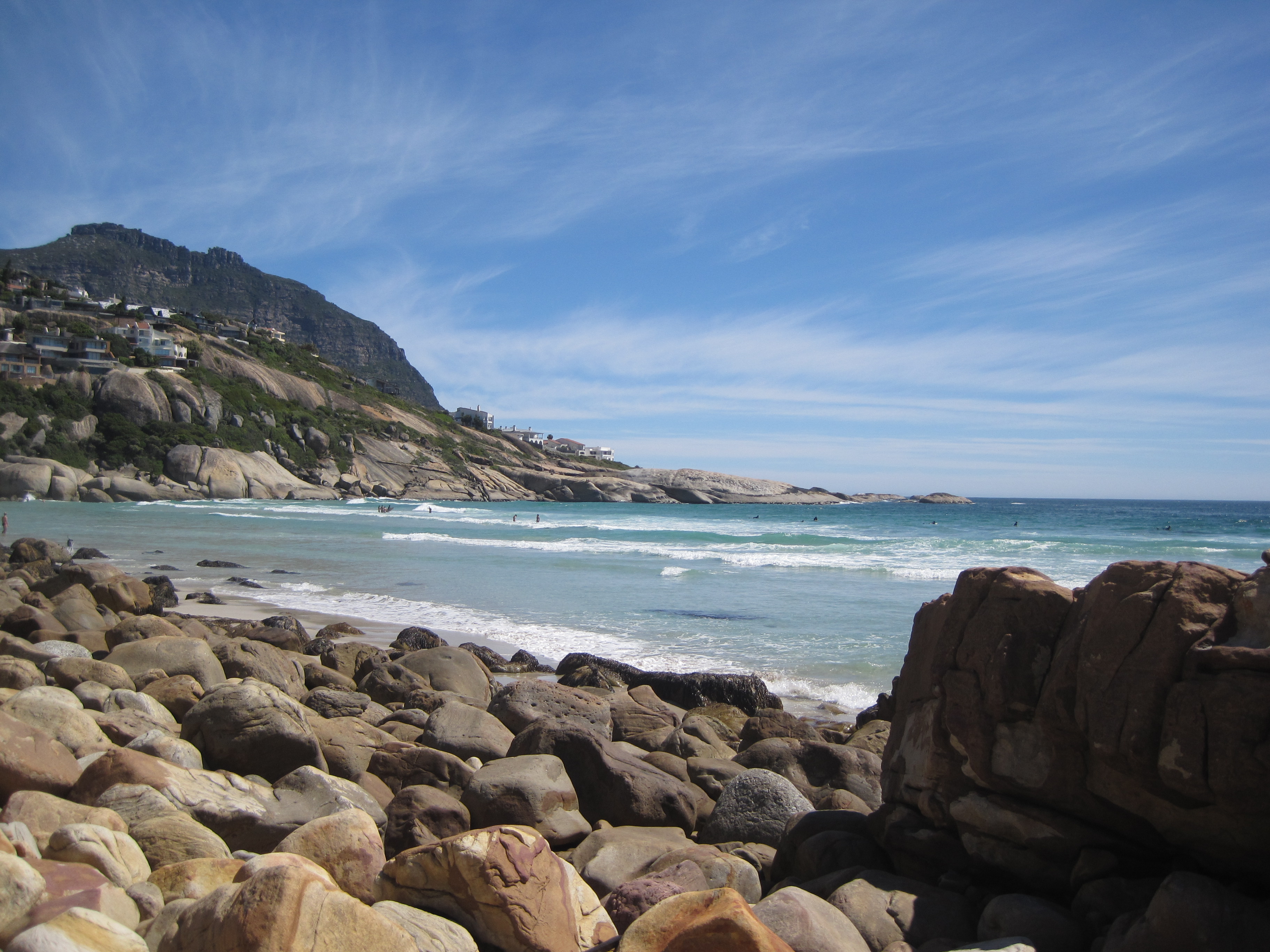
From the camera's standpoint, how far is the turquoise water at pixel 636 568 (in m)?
13.6

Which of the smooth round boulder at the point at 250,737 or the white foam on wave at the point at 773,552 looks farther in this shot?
the white foam on wave at the point at 773,552

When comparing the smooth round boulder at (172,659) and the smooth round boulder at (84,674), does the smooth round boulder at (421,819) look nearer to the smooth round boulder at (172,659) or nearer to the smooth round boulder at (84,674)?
the smooth round boulder at (84,674)

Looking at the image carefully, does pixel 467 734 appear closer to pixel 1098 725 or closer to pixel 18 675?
pixel 18 675

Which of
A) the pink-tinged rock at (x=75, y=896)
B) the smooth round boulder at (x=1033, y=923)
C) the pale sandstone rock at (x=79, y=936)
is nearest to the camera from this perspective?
the pale sandstone rock at (x=79, y=936)

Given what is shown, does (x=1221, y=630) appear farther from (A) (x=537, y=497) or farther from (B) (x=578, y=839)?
(A) (x=537, y=497)

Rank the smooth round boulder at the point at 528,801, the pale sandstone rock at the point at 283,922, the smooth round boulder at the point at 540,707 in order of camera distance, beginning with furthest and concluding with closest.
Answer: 1. the smooth round boulder at the point at 540,707
2. the smooth round boulder at the point at 528,801
3. the pale sandstone rock at the point at 283,922

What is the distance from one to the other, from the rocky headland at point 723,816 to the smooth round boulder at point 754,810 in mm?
20

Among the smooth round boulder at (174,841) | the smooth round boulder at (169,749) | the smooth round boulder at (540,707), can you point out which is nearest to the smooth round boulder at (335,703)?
the smooth round boulder at (540,707)

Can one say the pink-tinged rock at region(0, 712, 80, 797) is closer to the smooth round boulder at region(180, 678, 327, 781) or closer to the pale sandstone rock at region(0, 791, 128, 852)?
the pale sandstone rock at region(0, 791, 128, 852)

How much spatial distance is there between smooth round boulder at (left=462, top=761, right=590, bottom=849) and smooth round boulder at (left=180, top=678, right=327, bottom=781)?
124cm

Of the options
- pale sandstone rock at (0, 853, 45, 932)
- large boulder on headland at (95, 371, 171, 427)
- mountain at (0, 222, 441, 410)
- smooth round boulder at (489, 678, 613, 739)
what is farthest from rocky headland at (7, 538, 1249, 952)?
mountain at (0, 222, 441, 410)

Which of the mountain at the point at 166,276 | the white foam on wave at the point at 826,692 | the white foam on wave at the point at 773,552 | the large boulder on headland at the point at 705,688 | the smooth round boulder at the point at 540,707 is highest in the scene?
the mountain at the point at 166,276

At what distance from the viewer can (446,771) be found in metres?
5.49

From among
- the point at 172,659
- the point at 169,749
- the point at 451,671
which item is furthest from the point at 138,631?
the point at 169,749
